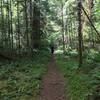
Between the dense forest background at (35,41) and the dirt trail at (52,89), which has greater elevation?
the dense forest background at (35,41)

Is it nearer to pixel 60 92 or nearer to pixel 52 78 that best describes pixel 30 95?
pixel 60 92

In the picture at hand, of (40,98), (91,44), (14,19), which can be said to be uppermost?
(14,19)

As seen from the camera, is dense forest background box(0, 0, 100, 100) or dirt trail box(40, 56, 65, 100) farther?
dense forest background box(0, 0, 100, 100)

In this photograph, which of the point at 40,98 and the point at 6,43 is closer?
the point at 40,98

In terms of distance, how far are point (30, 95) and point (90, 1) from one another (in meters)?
19.7

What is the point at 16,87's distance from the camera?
12.3 metres

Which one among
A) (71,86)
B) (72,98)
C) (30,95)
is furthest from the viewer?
(71,86)

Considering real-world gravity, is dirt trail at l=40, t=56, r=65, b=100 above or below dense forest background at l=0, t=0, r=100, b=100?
below

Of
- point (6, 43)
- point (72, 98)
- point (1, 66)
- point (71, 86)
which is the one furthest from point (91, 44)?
point (72, 98)

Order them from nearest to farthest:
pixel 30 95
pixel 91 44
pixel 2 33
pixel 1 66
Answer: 1. pixel 30 95
2. pixel 1 66
3. pixel 2 33
4. pixel 91 44

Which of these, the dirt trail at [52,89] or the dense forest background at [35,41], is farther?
the dense forest background at [35,41]

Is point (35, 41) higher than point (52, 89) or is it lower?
higher

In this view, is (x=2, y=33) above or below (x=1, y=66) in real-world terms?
above

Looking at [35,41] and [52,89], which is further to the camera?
[35,41]
